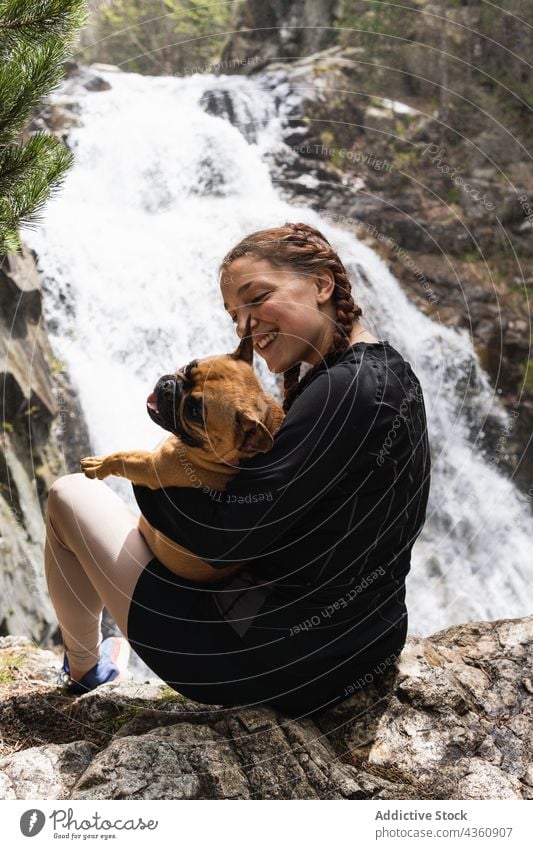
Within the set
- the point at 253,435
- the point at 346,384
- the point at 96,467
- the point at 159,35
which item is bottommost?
the point at 96,467

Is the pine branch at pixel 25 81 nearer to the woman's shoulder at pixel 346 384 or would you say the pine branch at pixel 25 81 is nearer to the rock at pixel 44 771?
the woman's shoulder at pixel 346 384

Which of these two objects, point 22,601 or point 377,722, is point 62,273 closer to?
point 22,601

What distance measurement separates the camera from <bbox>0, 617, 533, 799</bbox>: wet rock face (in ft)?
6.14

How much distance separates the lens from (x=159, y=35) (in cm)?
444

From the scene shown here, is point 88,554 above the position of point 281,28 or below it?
below

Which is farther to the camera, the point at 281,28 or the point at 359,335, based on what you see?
the point at 281,28

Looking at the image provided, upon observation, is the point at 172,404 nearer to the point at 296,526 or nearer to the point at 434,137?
the point at 296,526

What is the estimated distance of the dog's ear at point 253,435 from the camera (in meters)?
1.73

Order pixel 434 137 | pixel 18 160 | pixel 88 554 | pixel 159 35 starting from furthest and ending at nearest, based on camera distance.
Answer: pixel 434 137 → pixel 159 35 → pixel 18 160 → pixel 88 554

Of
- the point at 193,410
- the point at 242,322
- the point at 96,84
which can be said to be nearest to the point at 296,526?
the point at 193,410

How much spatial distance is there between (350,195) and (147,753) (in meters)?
4.03

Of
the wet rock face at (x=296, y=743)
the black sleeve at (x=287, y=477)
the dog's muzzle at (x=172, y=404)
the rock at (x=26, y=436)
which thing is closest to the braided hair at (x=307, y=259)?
the black sleeve at (x=287, y=477)

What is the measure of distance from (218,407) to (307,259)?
0.49 metres

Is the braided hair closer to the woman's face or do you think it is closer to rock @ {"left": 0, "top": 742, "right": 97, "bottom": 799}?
the woman's face
